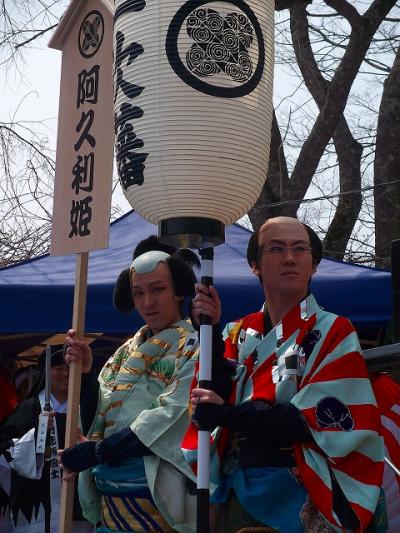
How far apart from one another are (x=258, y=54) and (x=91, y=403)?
5.05ft

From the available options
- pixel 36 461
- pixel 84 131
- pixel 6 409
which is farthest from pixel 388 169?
pixel 84 131

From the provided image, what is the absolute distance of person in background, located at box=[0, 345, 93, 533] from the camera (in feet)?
15.5

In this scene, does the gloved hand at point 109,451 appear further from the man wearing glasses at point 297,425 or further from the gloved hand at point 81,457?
the man wearing glasses at point 297,425

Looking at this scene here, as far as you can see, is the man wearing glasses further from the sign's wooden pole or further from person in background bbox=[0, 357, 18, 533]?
person in background bbox=[0, 357, 18, 533]

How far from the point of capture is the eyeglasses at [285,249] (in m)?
3.01

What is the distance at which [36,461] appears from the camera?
4723 millimetres

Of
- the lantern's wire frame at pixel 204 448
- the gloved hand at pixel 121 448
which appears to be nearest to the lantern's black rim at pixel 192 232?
the lantern's wire frame at pixel 204 448

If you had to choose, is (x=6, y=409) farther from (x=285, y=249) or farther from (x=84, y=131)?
(x=285, y=249)

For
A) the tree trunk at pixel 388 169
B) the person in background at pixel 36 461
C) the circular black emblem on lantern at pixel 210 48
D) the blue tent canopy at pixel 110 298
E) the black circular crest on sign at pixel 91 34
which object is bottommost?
the person in background at pixel 36 461

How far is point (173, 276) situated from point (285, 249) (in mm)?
755

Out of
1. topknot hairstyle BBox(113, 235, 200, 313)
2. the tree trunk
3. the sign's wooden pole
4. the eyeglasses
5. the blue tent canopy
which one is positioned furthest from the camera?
the tree trunk

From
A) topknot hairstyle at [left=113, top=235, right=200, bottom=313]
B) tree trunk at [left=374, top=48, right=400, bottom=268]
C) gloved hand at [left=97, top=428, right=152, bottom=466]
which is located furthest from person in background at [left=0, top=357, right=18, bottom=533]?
tree trunk at [left=374, top=48, right=400, bottom=268]

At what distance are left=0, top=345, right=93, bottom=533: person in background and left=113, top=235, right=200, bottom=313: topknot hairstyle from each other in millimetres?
1054

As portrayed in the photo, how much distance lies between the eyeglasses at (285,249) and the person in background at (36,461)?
2.01 m
